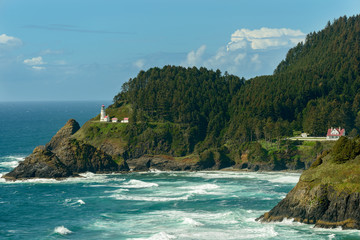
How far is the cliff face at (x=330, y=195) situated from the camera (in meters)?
68.8

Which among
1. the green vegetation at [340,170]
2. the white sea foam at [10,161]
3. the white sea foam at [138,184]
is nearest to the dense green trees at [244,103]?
the white sea foam at [138,184]

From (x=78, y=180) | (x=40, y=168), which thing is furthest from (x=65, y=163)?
(x=78, y=180)

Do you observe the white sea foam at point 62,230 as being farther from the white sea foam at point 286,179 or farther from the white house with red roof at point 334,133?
the white house with red roof at point 334,133

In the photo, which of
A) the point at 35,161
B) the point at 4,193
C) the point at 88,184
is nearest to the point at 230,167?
the point at 88,184

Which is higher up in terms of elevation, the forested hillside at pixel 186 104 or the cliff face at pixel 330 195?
the forested hillside at pixel 186 104

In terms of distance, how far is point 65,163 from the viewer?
130250mm

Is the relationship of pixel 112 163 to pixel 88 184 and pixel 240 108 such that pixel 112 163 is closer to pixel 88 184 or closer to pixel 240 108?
pixel 88 184

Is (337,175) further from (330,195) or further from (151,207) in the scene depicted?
(151,207)

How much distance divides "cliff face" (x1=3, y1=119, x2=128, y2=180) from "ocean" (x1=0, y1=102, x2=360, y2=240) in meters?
3.68

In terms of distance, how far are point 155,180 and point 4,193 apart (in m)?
36.1

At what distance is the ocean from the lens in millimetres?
72688

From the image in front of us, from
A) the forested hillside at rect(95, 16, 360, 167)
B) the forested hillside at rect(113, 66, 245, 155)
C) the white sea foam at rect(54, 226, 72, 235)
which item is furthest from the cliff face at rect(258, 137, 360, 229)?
the forested hillside at rect(113, 66, 245, 155)

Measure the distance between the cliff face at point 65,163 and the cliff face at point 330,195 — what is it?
6385 cm

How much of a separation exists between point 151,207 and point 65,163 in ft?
154
